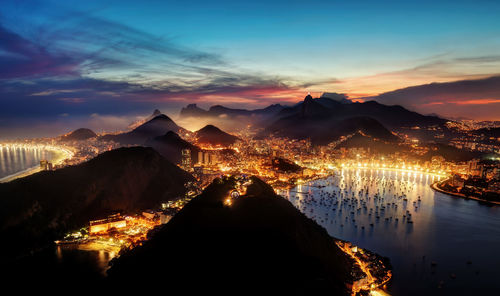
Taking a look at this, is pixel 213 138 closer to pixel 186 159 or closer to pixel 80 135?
pixel 186 159

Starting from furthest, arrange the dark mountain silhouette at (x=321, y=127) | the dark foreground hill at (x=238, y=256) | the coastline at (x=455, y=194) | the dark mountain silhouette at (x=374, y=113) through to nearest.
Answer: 1. the dark mountain silhouette at (x=374, y=113)
2. the dark mountain silhouette at (x=321, y=127)
3. the coastline at (x=455, y=194)
4. the dark foreground hill at (x=238, y=256)

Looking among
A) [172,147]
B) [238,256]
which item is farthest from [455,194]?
[172,147]

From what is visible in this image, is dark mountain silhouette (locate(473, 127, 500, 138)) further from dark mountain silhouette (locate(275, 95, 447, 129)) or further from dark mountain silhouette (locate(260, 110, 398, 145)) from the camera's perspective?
dark mountain silhouette (locate(260, 110, 398, 145))

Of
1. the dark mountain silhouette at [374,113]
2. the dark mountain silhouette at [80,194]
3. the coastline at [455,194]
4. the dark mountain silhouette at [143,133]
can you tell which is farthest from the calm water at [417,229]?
the dark mountain silhouette at [374,113]

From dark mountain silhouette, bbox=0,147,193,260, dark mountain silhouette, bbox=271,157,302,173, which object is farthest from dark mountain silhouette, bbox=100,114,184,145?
dark mountain silhouette, bbox=0,147,193,260

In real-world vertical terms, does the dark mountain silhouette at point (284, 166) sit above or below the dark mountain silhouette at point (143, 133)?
below

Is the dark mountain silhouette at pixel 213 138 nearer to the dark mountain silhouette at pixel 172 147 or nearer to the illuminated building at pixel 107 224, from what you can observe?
the dark mountain silhouette at pixel 172 147

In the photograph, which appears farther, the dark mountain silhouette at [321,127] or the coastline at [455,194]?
the dark mountain silhouette at [321,127]

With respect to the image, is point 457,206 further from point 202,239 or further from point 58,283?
point 58,283
